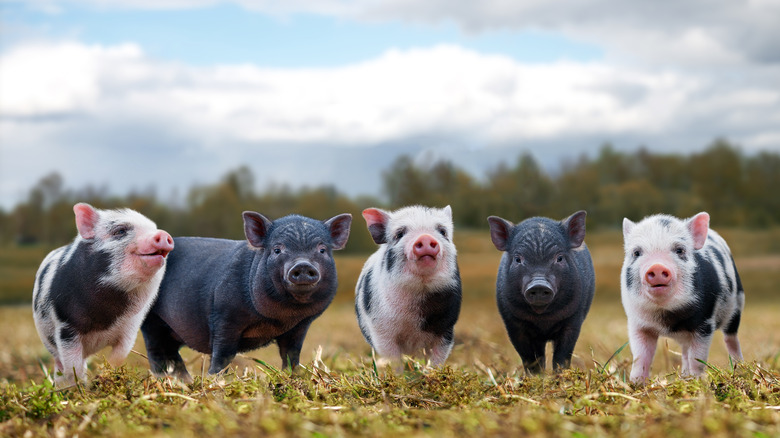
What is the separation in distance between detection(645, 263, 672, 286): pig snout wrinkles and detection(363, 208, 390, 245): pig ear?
203 centimetres

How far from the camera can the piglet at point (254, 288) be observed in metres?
5.05

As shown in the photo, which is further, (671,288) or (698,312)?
(698,312)

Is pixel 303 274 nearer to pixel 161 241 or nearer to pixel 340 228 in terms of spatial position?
pixel 340 228

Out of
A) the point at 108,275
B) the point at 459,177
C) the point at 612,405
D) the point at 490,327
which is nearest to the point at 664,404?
the point at 612,405

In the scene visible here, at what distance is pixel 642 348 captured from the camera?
539 cm

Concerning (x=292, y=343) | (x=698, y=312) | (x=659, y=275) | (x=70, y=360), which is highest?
(x=659, y=275)

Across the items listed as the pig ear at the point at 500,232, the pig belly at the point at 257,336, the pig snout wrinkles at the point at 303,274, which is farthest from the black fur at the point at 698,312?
the pig belly at the point at 257,336

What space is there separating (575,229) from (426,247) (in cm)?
124

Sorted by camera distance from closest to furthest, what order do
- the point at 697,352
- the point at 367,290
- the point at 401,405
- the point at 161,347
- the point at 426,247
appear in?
the point at 401,405
the point at 426,247
the point at 697,352
the point at 367,290
the point at 161,347

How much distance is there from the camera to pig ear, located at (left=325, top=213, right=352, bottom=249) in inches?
211

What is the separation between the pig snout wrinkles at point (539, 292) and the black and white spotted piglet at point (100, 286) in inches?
103

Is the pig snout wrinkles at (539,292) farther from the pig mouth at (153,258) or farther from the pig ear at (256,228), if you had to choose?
the pig mouth at (153,258)

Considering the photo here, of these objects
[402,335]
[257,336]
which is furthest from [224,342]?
[402,335]

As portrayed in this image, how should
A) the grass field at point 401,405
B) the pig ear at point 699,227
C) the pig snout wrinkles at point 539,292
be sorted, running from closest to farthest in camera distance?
the grass field at point 401,405, the pig snout wrinkles at point 539,292, the pig ear at point 699,227
